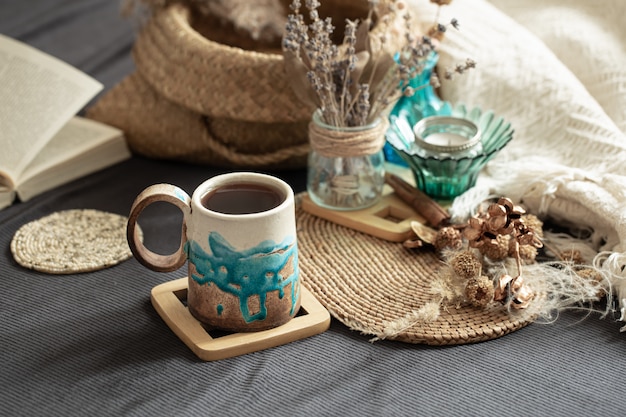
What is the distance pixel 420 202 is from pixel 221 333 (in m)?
0.35

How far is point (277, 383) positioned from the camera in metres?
0.81

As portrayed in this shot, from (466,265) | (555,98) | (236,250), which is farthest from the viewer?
(555,98)

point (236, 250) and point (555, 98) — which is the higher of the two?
point (555, 98)

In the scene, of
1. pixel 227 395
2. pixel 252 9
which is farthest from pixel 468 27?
pixel 227 395

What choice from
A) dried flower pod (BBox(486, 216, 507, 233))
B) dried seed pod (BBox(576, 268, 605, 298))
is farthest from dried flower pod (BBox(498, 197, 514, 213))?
dried seed pod (BBox(576, 268, 605, 298))

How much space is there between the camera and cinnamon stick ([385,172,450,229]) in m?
1.05

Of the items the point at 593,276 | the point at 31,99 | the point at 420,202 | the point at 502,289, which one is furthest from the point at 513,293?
the point at 31,99

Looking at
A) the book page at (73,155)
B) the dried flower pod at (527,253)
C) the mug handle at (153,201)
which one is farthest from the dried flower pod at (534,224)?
the book page at (73,155)

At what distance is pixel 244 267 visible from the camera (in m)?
0.81

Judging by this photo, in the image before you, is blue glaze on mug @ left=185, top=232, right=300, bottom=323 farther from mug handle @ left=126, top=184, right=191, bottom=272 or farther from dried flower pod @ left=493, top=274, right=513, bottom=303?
dried flower pod @ left=493, top=274, right=513, bottom=303

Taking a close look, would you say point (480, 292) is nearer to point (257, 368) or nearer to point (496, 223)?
point (496, 223)

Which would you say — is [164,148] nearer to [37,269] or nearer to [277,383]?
[37,269]

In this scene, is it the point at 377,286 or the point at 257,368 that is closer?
the point at 257,368

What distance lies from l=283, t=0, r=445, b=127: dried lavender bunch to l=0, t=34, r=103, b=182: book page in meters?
0.41
